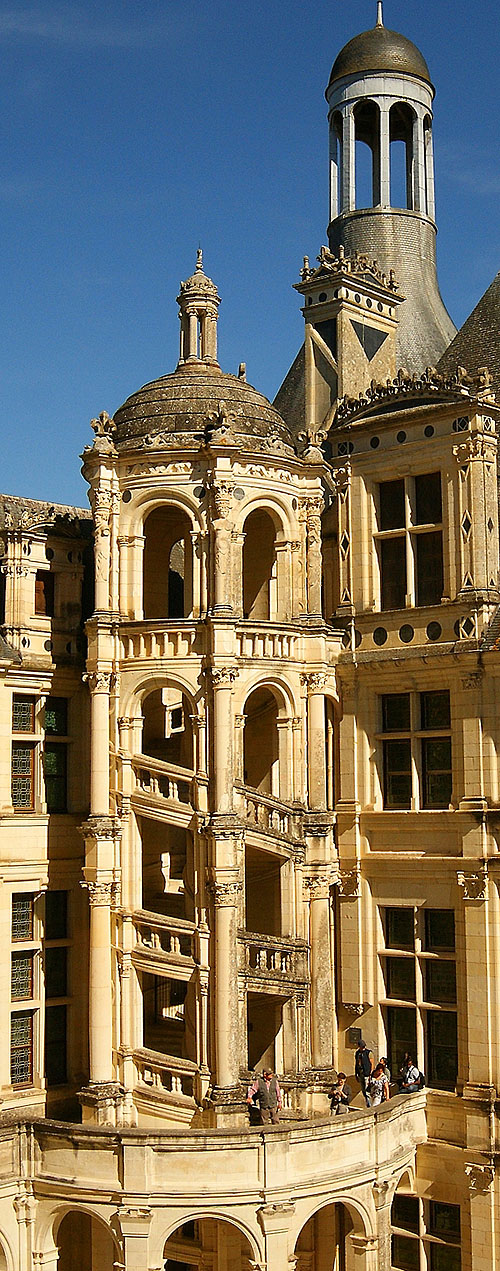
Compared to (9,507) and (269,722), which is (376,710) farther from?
(9,507)

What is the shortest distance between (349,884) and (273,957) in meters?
2.84

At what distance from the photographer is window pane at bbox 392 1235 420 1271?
28.2 metres

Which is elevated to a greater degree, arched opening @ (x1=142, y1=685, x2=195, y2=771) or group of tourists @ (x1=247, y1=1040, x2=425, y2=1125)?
arched opening @ (x1=142, y1=685, x2=195, y2=771)

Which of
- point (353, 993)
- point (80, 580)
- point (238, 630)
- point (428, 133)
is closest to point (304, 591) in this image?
point (238, 630)

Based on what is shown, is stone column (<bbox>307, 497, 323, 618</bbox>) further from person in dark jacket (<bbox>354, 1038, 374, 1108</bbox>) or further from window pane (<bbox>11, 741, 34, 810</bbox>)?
person in dark jacket (<bbox>354, 1038, 374, 1108</bbox>)

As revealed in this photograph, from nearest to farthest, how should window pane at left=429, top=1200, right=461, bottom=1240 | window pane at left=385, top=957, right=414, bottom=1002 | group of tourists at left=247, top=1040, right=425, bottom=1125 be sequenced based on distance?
group of tourists at left=247, top=1040, right=425, bottom=1125
window pane at left=429, top=1200, right=461, bottom=1240
window pane at left=385, top=957, right=414, bottom=1002

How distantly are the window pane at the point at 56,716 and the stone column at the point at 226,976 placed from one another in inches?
221

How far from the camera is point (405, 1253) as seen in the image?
2839cm

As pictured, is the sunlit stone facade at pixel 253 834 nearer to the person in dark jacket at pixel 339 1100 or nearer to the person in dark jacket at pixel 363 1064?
the person in dark jacket at pixel 363 1064

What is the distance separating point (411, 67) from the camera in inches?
1506

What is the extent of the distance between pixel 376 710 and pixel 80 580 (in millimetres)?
Result: 6920

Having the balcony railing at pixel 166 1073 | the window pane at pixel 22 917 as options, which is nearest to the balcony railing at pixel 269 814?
the balcony railing at pixel 166 1073

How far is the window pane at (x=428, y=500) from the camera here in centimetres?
2944

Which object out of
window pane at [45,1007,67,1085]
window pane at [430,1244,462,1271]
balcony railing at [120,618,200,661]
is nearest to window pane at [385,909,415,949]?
window pane at [430,1244,462,1271]
